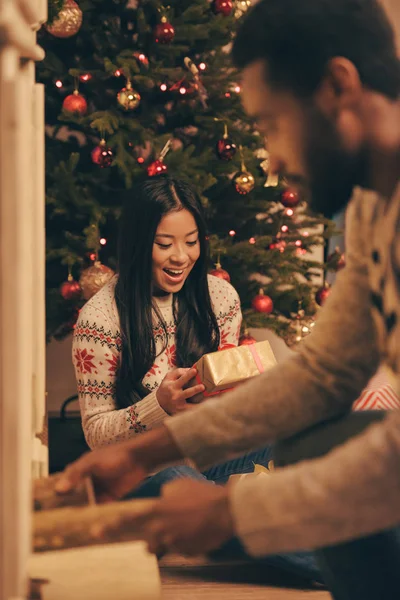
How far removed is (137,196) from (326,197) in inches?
40.4

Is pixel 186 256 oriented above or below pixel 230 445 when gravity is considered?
above

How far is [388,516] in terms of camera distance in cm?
84

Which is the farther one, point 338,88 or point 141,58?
point 141,58

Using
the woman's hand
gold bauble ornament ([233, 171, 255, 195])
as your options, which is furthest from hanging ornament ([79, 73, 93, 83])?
the woman's hand

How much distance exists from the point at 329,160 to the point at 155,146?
175 cm

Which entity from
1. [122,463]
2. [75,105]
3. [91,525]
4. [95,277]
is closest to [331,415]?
[122,463]

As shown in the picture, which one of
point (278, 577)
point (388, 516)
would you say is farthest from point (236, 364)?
point (388, 516)

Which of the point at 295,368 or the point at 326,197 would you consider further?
the point at 295,368

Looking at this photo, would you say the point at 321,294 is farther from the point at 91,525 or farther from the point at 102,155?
the point at 91,525

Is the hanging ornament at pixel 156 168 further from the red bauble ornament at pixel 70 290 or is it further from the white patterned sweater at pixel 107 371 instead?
the white patterned sweater at pixel 107 371

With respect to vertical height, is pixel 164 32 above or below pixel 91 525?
above

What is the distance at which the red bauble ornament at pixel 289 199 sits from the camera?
110 inches

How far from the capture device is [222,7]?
271 centimetres

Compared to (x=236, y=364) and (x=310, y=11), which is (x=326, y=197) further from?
(x=236, y=364)
